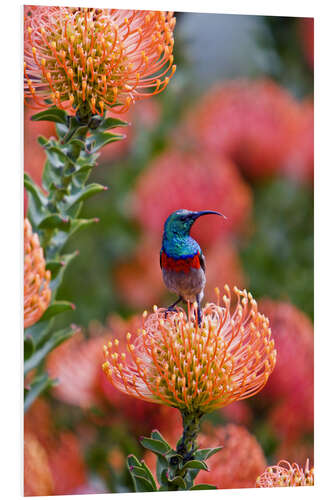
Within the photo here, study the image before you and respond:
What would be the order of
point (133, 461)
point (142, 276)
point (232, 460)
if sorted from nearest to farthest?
point (133, 461), point (232, 460), point (142, 276)

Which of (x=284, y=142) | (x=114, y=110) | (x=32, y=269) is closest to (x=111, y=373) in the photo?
(x=32, y=269)

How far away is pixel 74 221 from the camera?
7.16 feet

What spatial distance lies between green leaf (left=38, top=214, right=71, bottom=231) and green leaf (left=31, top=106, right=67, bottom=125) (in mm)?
260

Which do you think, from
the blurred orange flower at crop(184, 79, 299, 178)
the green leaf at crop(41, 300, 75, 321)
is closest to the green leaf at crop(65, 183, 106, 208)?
the green leaf at crop(41, 300, 75, 321)

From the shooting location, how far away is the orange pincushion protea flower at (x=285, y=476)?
2.71 metres

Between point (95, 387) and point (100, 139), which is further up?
point (100, 139)

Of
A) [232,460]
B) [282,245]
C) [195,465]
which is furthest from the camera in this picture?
[282,245]

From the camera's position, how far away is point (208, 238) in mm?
2830

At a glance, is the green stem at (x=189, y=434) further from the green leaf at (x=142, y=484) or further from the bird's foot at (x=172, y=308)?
the bird's foot at (x=172, y=308)

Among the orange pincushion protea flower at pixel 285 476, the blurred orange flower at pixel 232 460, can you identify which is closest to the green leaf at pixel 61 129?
the blurred orange flower at pixel 232 460

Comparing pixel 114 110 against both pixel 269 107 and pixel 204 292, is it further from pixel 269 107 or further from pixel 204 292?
pixel 269 107

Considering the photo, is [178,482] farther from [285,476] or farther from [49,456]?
[285,476]

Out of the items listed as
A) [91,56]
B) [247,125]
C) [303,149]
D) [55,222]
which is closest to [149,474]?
[55,222]

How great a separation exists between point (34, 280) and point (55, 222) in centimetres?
19
